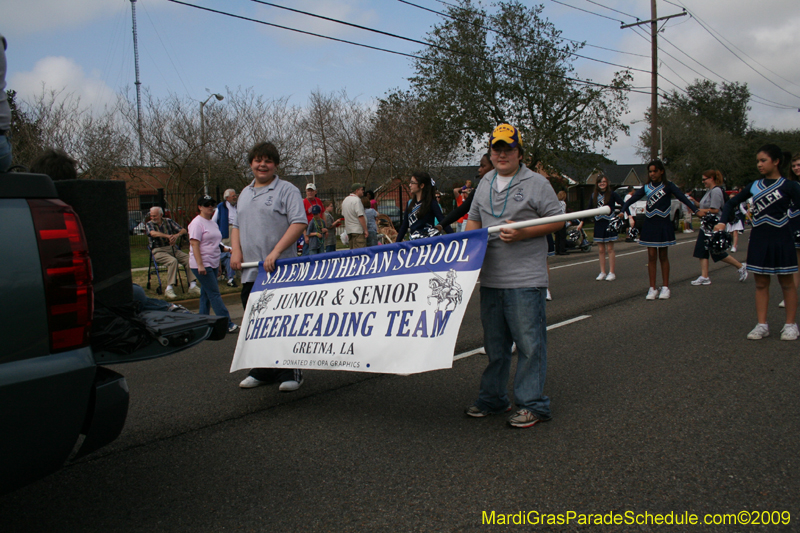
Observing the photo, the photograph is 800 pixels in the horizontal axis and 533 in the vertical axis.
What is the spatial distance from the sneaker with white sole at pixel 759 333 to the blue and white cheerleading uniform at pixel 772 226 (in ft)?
1.96

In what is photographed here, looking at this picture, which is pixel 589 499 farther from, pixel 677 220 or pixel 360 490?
pixel 677 220

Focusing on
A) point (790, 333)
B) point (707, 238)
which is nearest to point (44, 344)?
point (790, 333)

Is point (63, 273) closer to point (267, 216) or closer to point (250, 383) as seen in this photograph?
point (267, 216)

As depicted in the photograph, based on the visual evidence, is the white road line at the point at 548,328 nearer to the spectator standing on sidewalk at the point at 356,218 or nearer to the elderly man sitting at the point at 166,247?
the spectator standing on sidewalk at the point at 356,218

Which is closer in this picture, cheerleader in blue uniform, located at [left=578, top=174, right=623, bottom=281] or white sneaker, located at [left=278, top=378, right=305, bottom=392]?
white sneaker, located at [left=278, top=378, right=305, bottom=392]

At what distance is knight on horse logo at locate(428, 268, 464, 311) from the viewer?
3611 millimetres

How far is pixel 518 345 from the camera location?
3832 millimetres

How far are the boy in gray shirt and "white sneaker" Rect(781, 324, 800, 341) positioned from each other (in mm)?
3673

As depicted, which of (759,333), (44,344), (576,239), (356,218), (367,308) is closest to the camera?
(44,344)

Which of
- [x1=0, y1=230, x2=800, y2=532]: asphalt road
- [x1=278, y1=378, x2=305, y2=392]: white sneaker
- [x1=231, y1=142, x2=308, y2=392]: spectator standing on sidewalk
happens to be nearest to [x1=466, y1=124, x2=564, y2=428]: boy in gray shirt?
[x1=0, y1=230, x2=800, y2=532]: asphalt road

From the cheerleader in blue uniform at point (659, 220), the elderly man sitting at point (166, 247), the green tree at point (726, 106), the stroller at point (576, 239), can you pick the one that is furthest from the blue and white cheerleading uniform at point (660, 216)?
the green tree at point (726, 106)

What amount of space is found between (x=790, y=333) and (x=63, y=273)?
21.6 ft

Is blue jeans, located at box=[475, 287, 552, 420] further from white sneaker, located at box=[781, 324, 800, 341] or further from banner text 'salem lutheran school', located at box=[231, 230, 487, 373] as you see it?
white sneaker, located at box=[781, 324, 800, 341]

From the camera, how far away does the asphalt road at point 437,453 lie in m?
2.90
